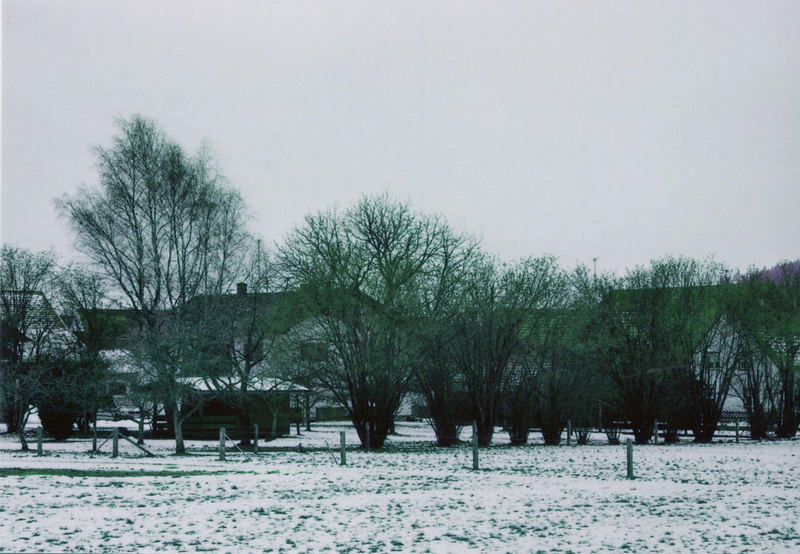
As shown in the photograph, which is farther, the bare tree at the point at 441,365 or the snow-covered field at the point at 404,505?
the bare tree at the point at 441,365

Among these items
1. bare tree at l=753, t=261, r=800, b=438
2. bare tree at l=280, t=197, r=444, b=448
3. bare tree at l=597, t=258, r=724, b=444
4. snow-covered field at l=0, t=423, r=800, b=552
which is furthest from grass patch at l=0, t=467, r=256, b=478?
bare tree at l=753, t=261, r=800, b=438

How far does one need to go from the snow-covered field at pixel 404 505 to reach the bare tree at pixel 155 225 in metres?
12.0

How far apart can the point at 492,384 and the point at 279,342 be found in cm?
757

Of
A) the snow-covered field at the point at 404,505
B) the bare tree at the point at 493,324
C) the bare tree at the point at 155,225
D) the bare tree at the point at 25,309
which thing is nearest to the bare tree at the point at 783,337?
the bare tree at the point at 493,324

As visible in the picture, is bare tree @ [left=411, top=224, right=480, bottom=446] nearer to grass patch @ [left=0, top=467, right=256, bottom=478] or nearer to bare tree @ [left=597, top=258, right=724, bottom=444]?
bare tree @ [left=597, top=258, right=724, bottom=444]


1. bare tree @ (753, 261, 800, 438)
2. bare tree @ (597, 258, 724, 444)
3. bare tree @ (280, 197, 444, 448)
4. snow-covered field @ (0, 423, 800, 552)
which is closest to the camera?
snow-covered field @ (0, 423, 800, 552)

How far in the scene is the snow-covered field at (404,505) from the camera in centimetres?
1061

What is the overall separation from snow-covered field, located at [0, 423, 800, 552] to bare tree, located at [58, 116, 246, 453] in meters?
12.0

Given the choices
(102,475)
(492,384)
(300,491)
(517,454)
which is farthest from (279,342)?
(300,491)

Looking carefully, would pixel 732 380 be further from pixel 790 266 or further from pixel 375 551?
pixel 375 551

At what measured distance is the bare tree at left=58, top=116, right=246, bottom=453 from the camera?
35.4 meters

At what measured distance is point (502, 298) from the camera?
3309 cm

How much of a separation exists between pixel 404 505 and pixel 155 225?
24.4 meters

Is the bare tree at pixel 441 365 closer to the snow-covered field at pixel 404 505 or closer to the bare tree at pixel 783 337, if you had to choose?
the snow-covered field at pixel 404 505
